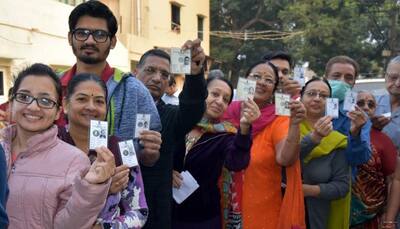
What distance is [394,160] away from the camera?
380cm

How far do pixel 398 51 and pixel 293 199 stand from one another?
19.0 m

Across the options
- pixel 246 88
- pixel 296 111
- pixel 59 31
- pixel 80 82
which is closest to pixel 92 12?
pixel 80 82

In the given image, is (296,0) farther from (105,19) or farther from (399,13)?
(105,19)

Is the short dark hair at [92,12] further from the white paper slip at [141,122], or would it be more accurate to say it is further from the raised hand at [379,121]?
the raised hand at [379,121]

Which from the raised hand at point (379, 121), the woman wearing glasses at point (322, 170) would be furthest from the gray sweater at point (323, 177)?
the raised hand at point (379, 121)

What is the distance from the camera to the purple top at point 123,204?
7.18 ft

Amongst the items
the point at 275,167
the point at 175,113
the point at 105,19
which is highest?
the point at 105,19

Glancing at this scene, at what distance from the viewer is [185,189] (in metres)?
3.29

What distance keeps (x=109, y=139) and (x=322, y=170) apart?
6.12ft

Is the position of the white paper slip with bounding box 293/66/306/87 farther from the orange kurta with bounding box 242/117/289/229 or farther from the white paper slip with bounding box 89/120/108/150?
the white paper slip with bounding box 89/120/108/150

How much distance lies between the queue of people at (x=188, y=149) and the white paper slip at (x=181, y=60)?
0.08m

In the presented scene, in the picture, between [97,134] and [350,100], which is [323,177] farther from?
[97,134]

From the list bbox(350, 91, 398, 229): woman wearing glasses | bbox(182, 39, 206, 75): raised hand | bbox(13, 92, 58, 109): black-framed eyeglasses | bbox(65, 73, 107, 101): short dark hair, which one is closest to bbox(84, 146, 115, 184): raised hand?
bbox(13, 92, 58, 109): black-framed eyeglasses

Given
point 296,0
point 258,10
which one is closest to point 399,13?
point 296,0
